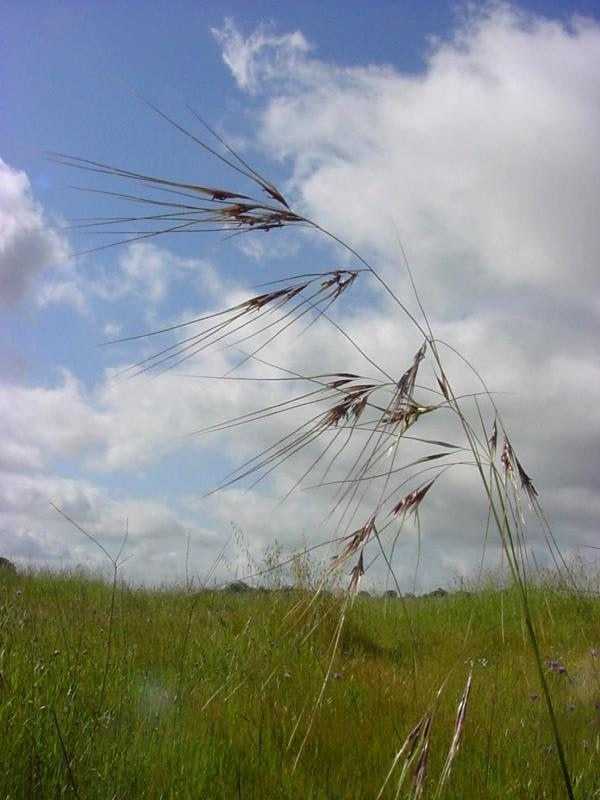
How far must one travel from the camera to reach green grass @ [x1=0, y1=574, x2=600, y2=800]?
282 centimetres

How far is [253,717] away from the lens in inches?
151

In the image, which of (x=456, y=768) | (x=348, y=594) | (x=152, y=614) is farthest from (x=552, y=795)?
(x=152, y=614)

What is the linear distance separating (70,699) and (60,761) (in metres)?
0.34

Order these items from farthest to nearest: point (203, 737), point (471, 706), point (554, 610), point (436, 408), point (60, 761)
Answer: point (554, 610) < point (471, 706) < point (203, 737) < point (60, 761) < point (436, 408)

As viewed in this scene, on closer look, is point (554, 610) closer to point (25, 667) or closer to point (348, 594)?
point (25, 667)

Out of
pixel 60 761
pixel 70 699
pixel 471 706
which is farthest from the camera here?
pixel 471 706

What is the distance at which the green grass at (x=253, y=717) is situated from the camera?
2.82 meters

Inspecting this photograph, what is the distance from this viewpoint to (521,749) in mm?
3732

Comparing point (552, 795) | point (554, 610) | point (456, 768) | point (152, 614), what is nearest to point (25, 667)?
point (456, 768)

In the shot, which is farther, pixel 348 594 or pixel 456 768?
pixel 456 768

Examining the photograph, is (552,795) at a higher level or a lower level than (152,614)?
lower

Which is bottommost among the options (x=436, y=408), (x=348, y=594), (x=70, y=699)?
(x=70, y=699)

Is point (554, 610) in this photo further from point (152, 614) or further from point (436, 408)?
point (436, 408)

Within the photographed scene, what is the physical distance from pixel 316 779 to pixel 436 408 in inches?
71.1
